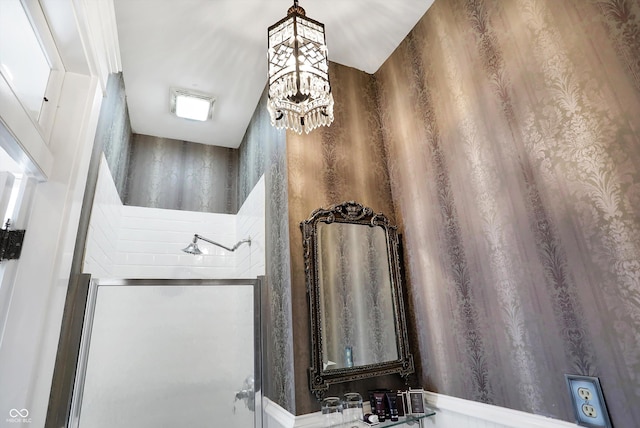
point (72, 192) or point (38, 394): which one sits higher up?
point (72, 192)

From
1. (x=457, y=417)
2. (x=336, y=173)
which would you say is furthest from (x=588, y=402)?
(x=336, y=173)

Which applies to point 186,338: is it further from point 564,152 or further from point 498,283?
point 564,152

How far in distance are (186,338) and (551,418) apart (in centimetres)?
153

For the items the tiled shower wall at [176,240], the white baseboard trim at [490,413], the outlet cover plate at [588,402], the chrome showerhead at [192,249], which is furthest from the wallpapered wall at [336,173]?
the chrome showerhead at [192,249]

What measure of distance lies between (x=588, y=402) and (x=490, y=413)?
1.21 ft

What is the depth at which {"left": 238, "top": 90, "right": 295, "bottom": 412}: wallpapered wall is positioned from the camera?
1530 millimetres

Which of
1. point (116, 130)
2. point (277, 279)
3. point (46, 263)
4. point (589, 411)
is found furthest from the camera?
point (116, 130)

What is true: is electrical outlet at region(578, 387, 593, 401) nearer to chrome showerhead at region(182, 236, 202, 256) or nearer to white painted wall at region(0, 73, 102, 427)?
white painted wall at region(0, 73, 102, 427)

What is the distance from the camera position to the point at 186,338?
1.58m

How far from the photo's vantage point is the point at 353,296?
162 cm

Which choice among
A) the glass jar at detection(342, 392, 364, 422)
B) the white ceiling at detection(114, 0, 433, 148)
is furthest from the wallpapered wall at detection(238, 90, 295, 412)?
the white ceiling at detection(114, 0, 433, 148)

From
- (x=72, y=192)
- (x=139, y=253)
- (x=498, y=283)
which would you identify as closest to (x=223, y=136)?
(x=139, y=253)

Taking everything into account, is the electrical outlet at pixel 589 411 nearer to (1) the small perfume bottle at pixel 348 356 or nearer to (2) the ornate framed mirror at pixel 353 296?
(2) the ornate framed mirror at pixel 353 296

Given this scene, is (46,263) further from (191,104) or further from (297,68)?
(191,104)
